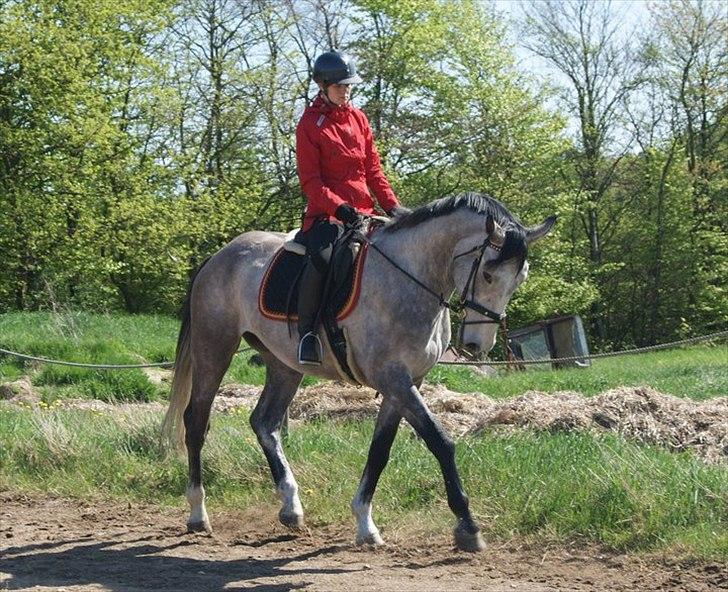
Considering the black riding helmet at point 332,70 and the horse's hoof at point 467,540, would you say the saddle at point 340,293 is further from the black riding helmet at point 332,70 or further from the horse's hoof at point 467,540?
the horse's hoof at point 467,540

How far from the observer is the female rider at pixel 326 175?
717 centimetres

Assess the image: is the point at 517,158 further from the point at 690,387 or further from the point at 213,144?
the point at 690,387

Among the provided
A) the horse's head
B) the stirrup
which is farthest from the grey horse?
the stirrup

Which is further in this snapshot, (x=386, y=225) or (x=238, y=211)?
(x=238, y=211)

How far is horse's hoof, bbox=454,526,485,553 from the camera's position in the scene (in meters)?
6.46

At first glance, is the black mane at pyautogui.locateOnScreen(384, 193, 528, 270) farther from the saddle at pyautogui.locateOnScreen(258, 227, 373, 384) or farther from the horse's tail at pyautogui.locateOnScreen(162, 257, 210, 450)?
the horse's tail at pyautogui.locateOnScreen(162, 257, 210, 450)

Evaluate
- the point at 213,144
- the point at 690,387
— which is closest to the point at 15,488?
the point at 690,387

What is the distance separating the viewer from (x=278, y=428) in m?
8.02

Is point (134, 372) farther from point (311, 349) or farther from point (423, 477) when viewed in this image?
point (311, 349)

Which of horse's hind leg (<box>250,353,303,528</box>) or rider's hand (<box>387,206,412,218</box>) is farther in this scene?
horse's hind leg (<box>250,353,303,528</box>)

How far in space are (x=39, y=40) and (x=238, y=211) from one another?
834 centimetres

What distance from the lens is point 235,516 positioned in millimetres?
8047

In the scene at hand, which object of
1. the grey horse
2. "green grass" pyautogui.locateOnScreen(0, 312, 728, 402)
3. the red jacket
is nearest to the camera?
the grey horse

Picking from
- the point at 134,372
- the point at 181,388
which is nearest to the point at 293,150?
the point at 134,372
